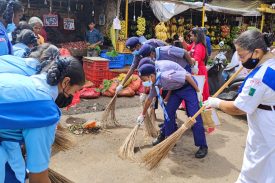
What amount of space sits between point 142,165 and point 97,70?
464 cm

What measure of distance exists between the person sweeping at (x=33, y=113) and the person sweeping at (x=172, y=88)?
2.47m

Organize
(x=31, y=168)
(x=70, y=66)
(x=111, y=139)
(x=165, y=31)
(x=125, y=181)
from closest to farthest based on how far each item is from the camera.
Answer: (x=31, y=168)
(x=70, y=66)
(x=125, y=181)
(x=111, y=139)
(x=165, y=31)

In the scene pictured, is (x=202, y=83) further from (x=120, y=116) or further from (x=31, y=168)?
(x=31, y=168)

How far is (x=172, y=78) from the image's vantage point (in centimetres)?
436

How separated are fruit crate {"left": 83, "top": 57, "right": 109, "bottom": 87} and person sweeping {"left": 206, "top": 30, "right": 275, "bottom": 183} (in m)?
6.03

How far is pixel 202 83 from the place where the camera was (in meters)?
5.84

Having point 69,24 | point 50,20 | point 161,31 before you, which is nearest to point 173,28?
point 161,31

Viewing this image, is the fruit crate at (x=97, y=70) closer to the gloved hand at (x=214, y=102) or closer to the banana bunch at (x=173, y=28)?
the banana bunch at (x=173, y=28)

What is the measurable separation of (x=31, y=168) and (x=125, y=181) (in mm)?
2404

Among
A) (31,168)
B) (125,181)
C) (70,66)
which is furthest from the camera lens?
(125,181)

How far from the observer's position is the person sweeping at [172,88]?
14.2 feet

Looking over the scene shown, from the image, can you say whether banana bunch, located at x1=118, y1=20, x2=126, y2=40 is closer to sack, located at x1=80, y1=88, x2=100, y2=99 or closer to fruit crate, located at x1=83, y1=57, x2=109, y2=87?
fruit crate, located at x1=83, y1=57, x2=109, y2=87

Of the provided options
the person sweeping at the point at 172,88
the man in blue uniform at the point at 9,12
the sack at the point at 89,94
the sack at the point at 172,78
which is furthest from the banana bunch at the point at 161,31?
the man in blue uniform at the point at 9,12

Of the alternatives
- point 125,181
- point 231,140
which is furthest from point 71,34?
point 125,181
